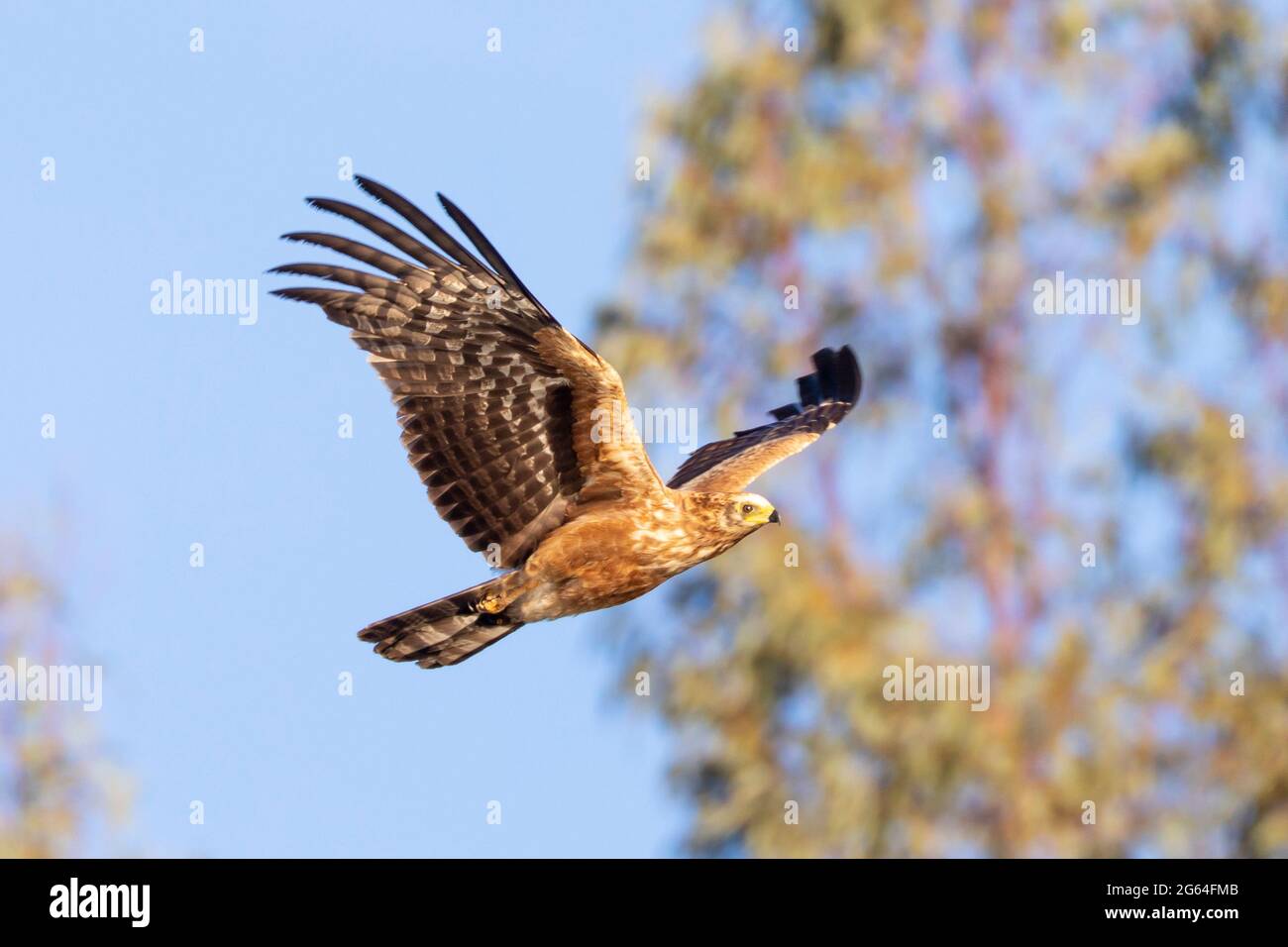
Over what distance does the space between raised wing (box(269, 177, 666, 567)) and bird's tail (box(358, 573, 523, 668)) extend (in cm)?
24

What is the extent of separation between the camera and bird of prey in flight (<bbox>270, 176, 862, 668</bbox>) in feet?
34.9

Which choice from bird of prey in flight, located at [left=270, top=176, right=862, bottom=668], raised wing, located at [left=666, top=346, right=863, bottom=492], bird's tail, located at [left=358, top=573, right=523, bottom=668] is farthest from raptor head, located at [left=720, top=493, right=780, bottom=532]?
raised wing, located at [left=666, top=346, right=863, bottom=492]

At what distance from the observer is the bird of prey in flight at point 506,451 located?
34.9 ft

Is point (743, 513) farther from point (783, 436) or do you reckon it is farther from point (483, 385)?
point (783, 436)

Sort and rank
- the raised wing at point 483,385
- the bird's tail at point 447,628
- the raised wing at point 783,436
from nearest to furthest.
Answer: the raised wing at point 483,385
the bird's tail at point 447,628
the raised wing at point 783,436

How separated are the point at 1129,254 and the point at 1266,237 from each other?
1554mm

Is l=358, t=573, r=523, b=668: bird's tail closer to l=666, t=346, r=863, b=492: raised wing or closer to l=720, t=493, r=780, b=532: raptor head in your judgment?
l=720, t=493, r=780, b=532: raptor head

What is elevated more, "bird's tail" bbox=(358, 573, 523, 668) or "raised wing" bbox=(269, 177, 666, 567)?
"raised wing" bbox=(269, 177, 666, 567)

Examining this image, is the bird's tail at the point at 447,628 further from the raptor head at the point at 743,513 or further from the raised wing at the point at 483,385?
the raptor head at the point at 743,513

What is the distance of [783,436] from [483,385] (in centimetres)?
368

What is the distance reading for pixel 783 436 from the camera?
1419 centimetres

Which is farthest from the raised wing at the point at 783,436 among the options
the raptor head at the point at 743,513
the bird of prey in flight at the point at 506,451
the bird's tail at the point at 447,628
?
the bird's tail at the point at 447,628

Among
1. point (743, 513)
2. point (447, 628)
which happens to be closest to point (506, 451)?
point (447, 628)
